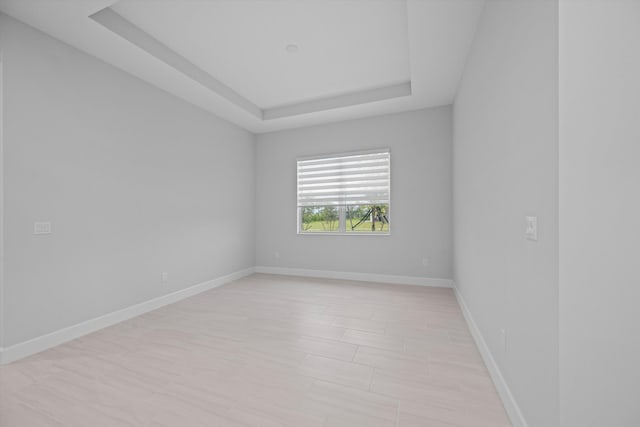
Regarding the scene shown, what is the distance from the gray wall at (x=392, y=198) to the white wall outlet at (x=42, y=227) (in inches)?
122

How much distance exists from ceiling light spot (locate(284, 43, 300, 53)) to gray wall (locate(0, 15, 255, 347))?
68.5 inches

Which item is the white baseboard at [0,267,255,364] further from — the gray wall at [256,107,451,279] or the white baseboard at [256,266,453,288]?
the gray wall at [256,107,451,279]

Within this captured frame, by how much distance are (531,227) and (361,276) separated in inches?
134

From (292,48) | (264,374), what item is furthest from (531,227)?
(292,48)

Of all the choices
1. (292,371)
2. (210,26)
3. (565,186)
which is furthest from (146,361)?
(210,26)

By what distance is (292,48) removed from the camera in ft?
9.36

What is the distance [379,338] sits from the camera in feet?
7.91

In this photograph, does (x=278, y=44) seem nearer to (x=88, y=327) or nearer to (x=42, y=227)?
(x=42, y=227)

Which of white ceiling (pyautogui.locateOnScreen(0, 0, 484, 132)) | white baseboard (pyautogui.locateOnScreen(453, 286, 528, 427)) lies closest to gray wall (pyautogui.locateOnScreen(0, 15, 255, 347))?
white ceiling (pyautogui.locateOnScreen(0, 0, 484, 132))

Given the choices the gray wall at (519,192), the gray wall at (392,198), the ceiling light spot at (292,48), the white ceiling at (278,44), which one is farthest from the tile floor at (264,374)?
the ceiling light spot at (292,48)

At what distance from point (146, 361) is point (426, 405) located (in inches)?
80.0

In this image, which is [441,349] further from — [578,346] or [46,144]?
[46,144]

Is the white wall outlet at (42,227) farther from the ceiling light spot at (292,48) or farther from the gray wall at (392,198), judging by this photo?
the gray wall at (392,198)

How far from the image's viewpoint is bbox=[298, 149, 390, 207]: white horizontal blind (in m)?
4.40
